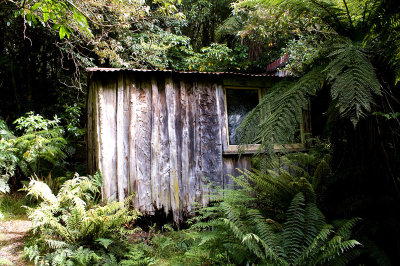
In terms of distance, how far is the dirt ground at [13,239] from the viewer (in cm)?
328

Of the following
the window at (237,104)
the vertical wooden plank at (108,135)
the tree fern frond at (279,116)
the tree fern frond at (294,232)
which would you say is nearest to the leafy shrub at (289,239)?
the tree fern frond at (294,232)

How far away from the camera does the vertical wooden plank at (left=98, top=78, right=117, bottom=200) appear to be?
407 centimetres

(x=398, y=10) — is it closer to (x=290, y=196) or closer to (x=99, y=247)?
(x=290, y=196)

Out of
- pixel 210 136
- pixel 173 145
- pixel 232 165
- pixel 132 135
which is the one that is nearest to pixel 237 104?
pixel 210 136

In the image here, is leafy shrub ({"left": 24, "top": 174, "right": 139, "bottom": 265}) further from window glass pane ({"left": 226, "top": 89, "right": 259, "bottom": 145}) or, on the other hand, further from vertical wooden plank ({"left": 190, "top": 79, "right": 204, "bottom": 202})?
window glass pane ({"left": 226, "top": 89, "right": 259, "bottom": 145})

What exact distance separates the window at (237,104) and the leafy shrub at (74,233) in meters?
2.43

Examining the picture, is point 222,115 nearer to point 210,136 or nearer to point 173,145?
point 210,136

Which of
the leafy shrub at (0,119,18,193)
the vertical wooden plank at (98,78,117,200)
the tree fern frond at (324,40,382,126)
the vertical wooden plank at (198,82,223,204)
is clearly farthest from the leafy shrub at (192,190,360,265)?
the leafy shrub at (0,119,18,193)

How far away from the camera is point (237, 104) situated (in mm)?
4977

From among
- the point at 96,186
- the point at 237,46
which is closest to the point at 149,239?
the point at 96,186

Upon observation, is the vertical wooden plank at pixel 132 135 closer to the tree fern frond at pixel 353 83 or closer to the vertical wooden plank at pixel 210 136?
the vertical wooden plank at pixel 210 136

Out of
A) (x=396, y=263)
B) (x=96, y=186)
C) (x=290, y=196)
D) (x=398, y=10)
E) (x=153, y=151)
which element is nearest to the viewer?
(x=398, y=10)

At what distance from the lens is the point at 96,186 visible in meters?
3.99

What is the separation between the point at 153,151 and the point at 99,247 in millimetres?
1620
